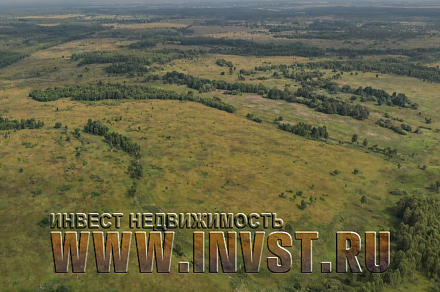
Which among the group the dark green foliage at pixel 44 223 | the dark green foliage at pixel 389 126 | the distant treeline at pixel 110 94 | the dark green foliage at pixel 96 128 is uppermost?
the distant treeline at pixel 110 94

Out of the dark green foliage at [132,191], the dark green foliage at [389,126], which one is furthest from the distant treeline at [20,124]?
the dark green foliage at [389,126]

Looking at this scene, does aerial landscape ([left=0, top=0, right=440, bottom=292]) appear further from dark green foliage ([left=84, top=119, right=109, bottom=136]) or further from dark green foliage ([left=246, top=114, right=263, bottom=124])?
dark green foliage ([left=246, top=114, right=263, bottom=124])

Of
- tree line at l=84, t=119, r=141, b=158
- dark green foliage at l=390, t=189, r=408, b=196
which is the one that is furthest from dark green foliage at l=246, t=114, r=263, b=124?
dark green foliage at l=390, t=189, r=408, b=196

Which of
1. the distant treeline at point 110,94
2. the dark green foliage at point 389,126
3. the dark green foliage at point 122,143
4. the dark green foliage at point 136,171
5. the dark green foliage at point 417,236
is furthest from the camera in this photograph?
the distant treeline at point 110,94

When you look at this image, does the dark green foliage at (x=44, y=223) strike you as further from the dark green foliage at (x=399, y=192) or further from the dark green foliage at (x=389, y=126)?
the dark green foliage at (x=389, y=126)

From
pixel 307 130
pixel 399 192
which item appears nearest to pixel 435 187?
pixel 399 192

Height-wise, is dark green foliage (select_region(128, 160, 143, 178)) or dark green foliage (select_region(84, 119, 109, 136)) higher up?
dark green foliage (select_region(84, 119, 109, 136))
